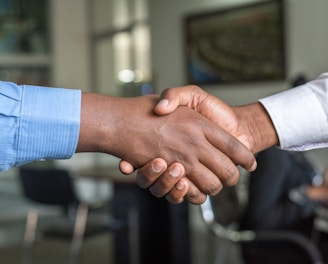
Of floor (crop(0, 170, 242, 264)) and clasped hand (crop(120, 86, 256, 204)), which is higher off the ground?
clasped hand (crop(120, 86, 256, 204))

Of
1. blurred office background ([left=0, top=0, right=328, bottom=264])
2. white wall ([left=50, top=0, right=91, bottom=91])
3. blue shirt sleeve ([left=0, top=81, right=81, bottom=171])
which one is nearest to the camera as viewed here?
blue shirt sleeve ([left=0, top=81, right=81, bottom=171])

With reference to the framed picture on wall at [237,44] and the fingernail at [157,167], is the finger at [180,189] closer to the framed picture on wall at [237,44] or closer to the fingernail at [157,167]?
the fingernail at [157,167]

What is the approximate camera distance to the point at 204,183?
1469 mm

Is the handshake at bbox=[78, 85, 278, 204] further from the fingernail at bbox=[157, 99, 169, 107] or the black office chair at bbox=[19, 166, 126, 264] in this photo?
the black office chair at bbox=[19, 166, 126, 264]

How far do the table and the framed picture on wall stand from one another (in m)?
2.13

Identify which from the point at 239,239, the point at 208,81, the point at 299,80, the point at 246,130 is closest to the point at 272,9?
the point at 208,81

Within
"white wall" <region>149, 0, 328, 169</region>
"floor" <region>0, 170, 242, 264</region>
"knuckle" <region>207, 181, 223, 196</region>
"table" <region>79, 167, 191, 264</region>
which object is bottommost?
"floor" <region>0, 170, 242, 264</region>

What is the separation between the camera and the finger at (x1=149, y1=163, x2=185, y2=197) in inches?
56.1

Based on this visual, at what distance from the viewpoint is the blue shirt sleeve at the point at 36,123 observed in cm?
117

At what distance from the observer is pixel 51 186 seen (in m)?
3.77

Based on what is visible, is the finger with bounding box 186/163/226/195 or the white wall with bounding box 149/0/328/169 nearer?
the finger with bounding box 186/163/226/195

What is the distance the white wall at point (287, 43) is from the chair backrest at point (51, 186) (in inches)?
92.5

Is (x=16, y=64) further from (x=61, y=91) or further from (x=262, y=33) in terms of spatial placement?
(x=61, y=91)

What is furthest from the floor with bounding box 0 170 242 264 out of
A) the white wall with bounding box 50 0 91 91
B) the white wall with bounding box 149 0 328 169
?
the white wall with bounding box 50 0 91 91
